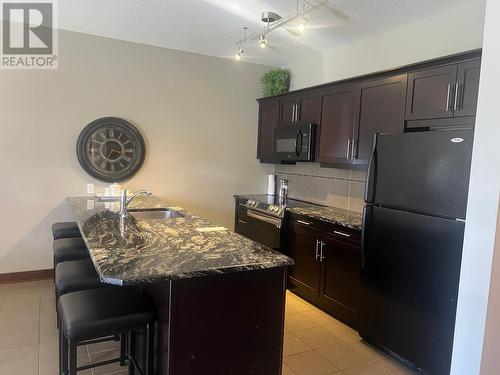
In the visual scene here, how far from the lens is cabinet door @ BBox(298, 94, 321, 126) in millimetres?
3842

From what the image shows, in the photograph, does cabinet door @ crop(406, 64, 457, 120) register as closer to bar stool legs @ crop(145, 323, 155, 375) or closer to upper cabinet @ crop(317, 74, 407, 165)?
upper cabinet @ crop(317, 74, 407, 165)

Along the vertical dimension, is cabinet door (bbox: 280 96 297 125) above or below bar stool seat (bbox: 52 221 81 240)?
above

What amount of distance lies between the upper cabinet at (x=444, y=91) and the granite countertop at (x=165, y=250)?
66.5 inches

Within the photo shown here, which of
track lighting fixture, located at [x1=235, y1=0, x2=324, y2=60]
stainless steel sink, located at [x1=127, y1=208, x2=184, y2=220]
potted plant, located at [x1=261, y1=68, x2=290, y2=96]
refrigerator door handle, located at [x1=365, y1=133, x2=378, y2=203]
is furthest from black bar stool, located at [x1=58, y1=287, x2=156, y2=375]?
potted plant, located at [x1=261, y1=68, x2=290, y2=96]

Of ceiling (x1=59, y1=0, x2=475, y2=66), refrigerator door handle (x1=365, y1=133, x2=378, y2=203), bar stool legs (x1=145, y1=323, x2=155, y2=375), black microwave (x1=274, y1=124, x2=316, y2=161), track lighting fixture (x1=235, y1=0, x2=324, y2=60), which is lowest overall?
bar stool legs (x1=145, y1=323, x2=155, y2=375)

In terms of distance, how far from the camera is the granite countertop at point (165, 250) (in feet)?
5.13

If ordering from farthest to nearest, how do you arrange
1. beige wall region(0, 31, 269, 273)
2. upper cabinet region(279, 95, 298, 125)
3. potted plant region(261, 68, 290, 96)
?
potted plant region(261, 68, 290, 96), upper cabinet region(279, 95, 298, 125), beige wall region(0, 31, 269, 273)

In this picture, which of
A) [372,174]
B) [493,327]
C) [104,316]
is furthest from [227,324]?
[372,174]

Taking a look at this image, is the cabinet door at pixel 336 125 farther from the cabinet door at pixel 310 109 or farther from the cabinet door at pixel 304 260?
the cabinet door at pixel 304 260

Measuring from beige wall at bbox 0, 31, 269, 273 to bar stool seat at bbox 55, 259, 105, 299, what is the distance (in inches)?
73.6

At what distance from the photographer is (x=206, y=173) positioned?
15.3 feet

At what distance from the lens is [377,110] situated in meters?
3.15

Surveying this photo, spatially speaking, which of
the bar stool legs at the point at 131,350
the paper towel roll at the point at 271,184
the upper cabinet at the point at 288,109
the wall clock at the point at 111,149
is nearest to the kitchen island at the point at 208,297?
the bar stool legs at the point at 131,350

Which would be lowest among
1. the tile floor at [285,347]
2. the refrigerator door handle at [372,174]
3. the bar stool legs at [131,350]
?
the tile floor at [285,347]
